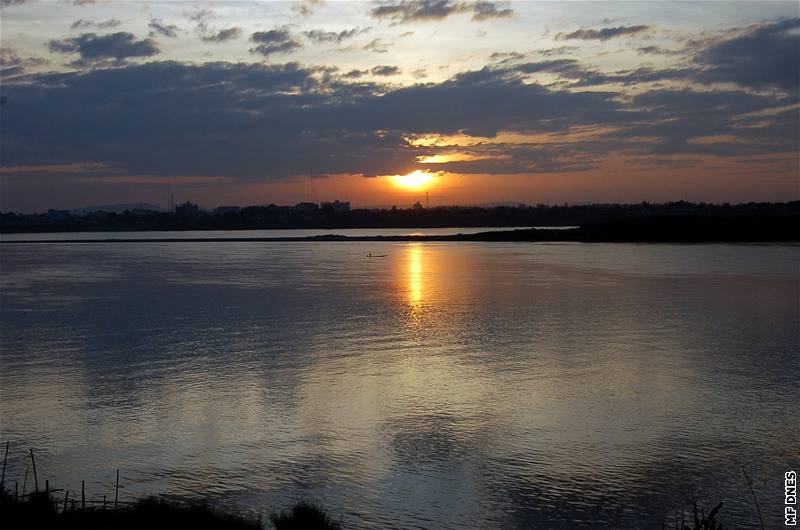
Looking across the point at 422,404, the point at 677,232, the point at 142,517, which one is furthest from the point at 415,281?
the point at 677,232

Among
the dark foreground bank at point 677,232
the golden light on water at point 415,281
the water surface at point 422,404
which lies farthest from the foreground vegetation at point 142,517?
the dark foreground bank at point 677,232

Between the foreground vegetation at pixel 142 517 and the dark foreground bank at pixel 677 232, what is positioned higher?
the dark foreground bank at pixel 677 232

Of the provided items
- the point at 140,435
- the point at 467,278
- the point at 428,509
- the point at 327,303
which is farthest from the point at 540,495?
the point at 467,278

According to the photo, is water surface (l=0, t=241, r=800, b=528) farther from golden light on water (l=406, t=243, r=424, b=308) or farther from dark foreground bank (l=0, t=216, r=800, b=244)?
dark foreground bank (l=0, t=216, r=800, b=244)

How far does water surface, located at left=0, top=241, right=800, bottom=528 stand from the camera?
23.1 feet

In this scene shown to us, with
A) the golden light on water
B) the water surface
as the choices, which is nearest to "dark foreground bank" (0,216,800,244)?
the golden light on water

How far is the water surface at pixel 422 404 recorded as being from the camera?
703cm

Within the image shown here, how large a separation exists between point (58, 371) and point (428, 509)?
7.45m

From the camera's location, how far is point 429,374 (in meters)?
11.5

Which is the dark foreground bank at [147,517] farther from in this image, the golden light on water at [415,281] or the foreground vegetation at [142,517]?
the golden light on water at [415,281]

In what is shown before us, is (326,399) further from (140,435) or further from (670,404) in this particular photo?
(670,404)

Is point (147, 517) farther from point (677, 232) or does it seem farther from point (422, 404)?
point (677, 232)

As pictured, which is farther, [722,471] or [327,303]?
[327,303]

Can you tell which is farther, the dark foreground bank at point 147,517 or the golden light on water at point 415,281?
the golden light on water at point 415,281
